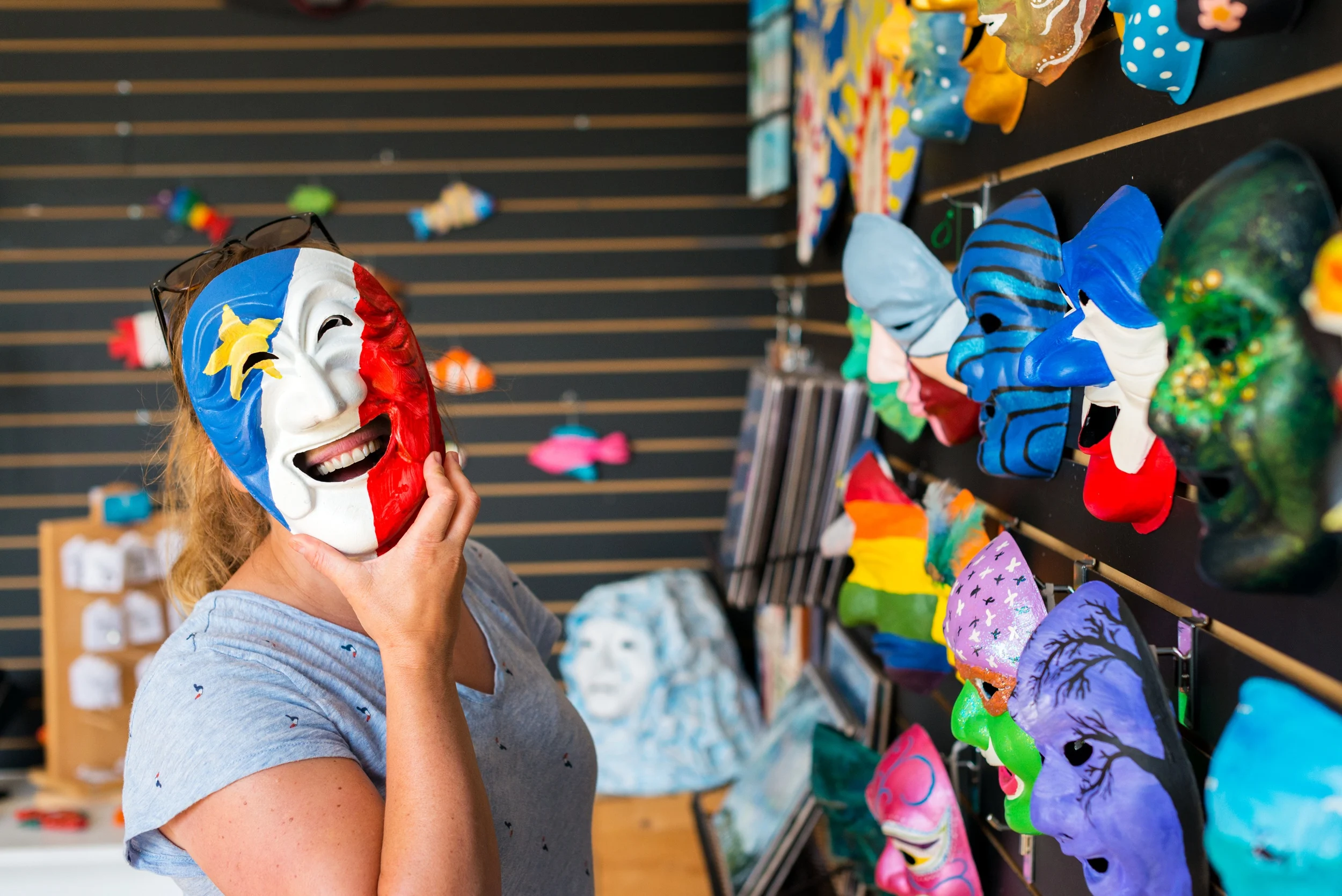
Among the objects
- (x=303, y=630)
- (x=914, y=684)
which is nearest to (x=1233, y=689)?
(x=914, y=684)

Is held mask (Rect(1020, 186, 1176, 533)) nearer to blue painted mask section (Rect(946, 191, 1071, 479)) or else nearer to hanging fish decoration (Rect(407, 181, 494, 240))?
blue painted mask section (Rect(946, 191, 1071, 479))

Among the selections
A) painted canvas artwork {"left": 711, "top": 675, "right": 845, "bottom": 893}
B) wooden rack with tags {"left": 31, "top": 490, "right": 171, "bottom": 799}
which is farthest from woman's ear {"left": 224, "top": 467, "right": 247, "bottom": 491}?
wooden rack with tags {"left": 31, "top": 490, "right": 171, "bottom": 799}

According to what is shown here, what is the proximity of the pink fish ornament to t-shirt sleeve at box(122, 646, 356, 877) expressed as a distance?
2.53 m

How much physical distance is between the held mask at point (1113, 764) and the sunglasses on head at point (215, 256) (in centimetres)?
92

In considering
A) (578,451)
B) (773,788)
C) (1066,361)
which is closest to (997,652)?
(1066,361)

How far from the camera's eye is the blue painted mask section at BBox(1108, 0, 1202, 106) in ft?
2.73

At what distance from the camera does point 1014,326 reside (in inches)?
44.3

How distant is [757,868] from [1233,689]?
5.49ft

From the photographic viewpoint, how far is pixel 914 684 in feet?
5.23

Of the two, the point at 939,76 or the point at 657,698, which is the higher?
the point at 939,76

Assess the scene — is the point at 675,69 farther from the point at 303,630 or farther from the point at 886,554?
the point at 303,630

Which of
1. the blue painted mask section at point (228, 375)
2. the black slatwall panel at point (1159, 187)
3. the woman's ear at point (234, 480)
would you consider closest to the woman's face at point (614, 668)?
the black slatwall panel at point (1159, 187)

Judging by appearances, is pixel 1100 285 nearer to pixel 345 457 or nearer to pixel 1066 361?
pixel 1066 361

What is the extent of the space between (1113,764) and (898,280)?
29.5 inches
